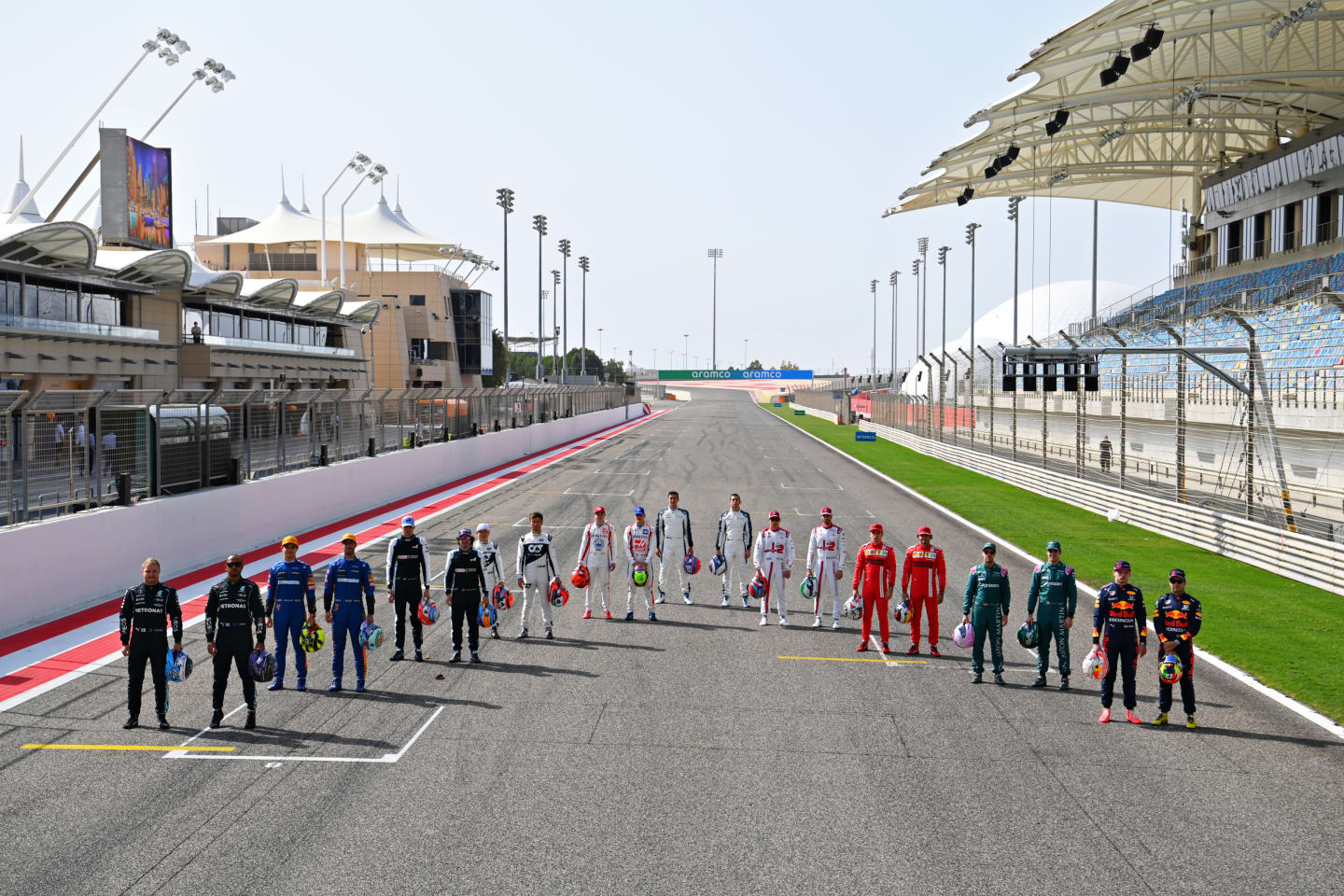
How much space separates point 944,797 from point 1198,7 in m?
28.9

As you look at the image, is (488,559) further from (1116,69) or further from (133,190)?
(133,190)

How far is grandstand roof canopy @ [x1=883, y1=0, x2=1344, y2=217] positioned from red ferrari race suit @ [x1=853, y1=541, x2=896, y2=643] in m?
20.3

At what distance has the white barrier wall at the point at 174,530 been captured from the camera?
13.4 meters

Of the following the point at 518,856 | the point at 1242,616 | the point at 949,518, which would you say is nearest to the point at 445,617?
the point at 518,856

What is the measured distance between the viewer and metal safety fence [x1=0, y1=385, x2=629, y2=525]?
13703 millimetres

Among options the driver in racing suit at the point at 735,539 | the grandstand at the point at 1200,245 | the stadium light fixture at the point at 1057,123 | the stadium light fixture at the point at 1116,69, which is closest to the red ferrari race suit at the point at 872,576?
the driver in racing suit at the point at 735,539

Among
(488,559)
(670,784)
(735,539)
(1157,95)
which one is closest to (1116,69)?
(1157,95)

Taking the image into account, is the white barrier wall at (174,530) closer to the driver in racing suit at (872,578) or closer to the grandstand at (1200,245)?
the driver in racing suit at (872,578)

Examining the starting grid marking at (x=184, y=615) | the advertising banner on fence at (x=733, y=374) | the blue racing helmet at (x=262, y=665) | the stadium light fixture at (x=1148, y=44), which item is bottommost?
the starting grid marking at (x=184, y=615)

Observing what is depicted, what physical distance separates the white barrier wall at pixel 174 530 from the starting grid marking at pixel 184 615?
351 millimetres

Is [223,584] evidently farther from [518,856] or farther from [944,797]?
[944,797]

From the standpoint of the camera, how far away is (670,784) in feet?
27.1

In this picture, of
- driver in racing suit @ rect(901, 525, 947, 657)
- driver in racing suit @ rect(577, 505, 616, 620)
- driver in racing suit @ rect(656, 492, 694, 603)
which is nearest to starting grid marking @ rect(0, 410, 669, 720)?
driver in racing suit @ rect(577, 505, 616, 620)

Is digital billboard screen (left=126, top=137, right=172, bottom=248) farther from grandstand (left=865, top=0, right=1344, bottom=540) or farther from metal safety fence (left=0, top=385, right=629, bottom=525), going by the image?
grandstand (left=865, top=0, right=1344, bottom=540)
